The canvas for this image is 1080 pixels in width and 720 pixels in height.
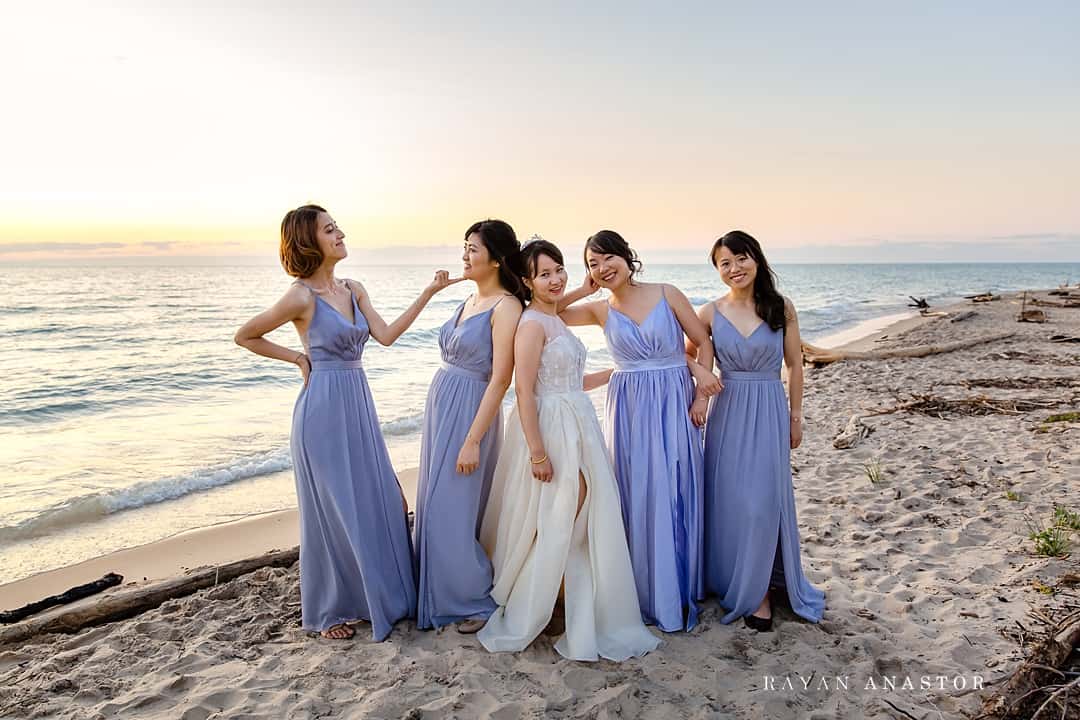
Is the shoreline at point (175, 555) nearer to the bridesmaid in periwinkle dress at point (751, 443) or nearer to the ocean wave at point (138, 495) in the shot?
the ocean wave at point (138, 495)

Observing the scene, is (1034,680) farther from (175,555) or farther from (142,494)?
(142,494)

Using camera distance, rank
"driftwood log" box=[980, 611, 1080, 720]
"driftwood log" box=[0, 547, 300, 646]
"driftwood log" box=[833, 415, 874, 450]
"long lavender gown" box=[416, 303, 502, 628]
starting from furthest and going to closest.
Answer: "driftwood log" box=[833, 415, 874, 450]
"driftwood log" box=[0, 547, 300, 646]
"long lavender gown" box=[416, 303, 502, 628]
"driftwood log" box=[980, 611, 1080, 720]

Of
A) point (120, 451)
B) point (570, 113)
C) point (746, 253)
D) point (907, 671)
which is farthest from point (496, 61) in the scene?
point (907, 671)

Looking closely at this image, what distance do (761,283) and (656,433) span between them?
A: 1.06 meters

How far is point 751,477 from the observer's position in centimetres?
396

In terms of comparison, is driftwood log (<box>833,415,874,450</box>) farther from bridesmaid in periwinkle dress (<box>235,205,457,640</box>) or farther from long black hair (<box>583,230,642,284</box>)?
bridesmaid in periwinkle dress (<box>235,205,457,640</box>)

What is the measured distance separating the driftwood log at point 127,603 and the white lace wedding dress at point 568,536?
210 cm

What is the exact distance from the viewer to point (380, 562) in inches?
159

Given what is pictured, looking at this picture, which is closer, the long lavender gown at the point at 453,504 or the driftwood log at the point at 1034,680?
the driftwood log at the point at 1034,680

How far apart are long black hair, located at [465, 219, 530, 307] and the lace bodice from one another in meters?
0.22

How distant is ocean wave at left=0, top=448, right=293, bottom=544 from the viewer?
6.80 m

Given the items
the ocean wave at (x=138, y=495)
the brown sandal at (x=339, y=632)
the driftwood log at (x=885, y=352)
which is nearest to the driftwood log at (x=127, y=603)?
the brown sandal at (x=339, y=632)

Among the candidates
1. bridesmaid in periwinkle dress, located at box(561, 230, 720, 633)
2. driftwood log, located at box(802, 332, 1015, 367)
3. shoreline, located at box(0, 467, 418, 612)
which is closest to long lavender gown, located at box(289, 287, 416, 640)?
bridesmaid in periwinkle dress, located at box(561, 230, 720, 633)

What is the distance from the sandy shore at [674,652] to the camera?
3.24 meters
